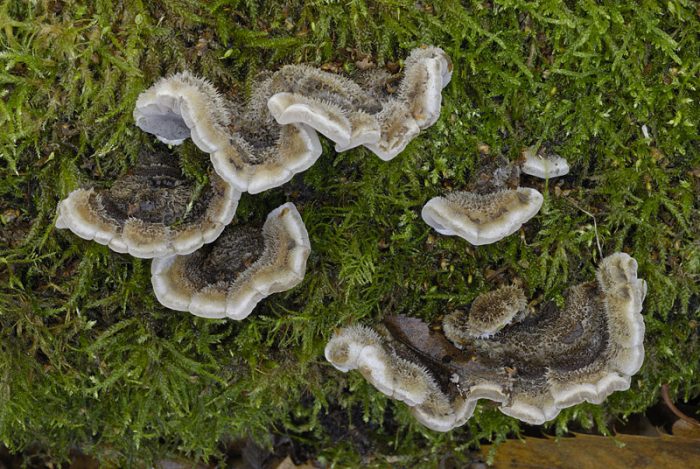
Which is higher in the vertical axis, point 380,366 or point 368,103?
point 368,103

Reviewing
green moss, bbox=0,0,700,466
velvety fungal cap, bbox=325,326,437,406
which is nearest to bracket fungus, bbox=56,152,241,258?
green moss, bbox=0,0,700,466

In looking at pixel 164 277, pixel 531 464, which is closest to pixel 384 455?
pixel 531 464

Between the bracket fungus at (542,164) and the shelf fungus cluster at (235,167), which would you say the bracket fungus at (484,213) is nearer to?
the bracket fungus at (542,164)

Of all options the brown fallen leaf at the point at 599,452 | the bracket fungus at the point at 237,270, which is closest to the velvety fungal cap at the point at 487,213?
the bracket fungus at the point at 237,270

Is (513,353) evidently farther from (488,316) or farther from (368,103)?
(368,103)

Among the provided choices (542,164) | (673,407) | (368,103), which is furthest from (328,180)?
(673,407)
